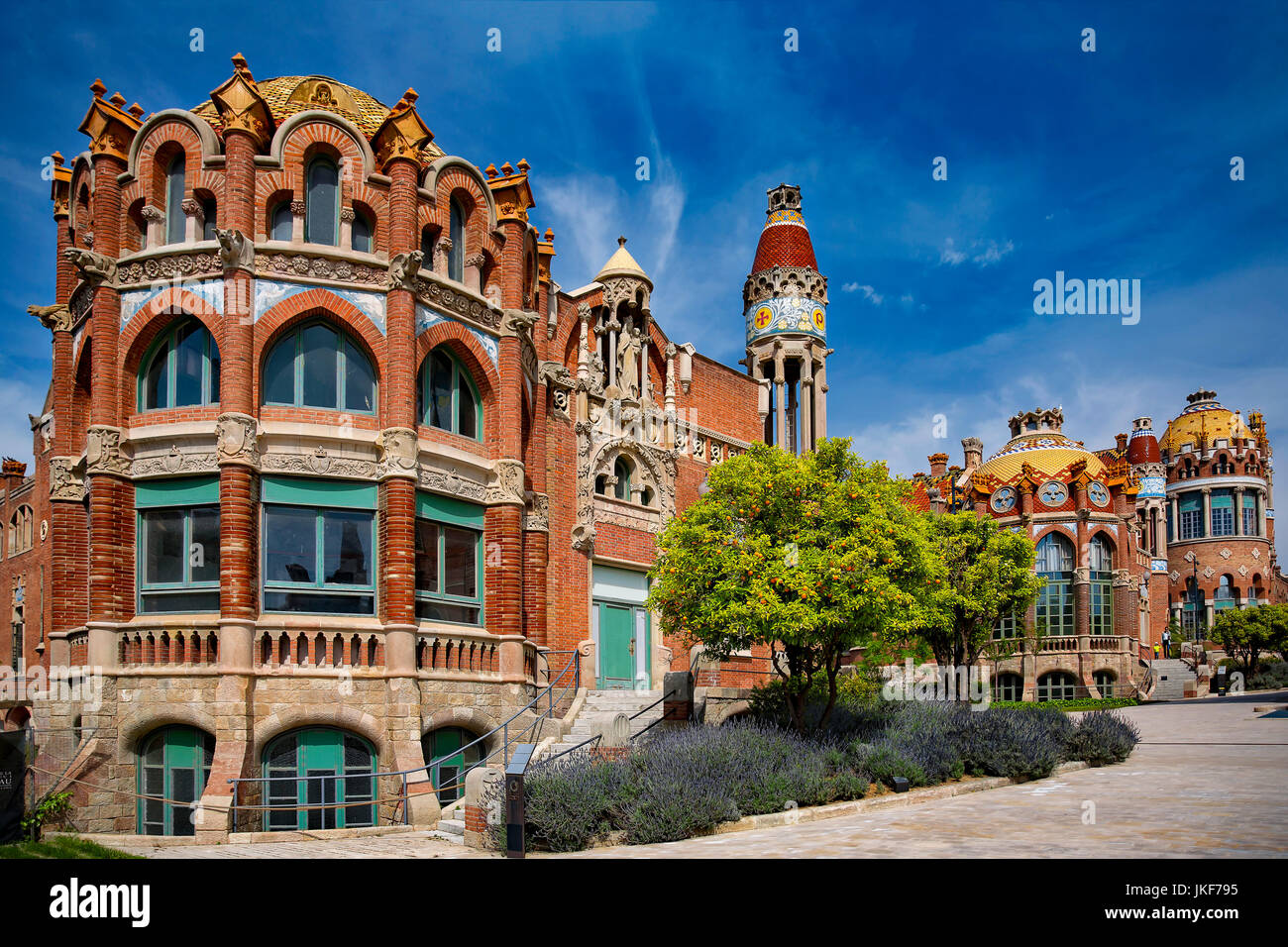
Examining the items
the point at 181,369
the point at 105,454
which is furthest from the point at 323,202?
the point at 105,454

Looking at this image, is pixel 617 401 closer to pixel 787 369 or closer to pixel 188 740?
pixel 787 369

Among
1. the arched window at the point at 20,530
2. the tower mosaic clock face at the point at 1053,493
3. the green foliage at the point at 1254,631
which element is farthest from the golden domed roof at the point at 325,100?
the green foliage at the point at 1254,631

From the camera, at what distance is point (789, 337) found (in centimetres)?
3322

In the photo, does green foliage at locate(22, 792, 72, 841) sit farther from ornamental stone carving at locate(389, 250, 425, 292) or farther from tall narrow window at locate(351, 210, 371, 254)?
tall narrow window at locate(351, 210, 371, 254)

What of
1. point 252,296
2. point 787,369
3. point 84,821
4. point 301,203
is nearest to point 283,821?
point 84,821

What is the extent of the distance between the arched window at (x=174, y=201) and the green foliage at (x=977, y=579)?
23.4m

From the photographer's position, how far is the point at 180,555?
18719mm

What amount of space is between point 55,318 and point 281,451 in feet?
21.0

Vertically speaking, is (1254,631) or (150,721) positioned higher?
(150,721)

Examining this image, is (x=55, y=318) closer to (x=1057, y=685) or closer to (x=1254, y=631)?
(x=1057, y=685)

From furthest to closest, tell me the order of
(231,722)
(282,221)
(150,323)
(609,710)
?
1. (609,710)
2. (282,221)
3. (150,323)
4. (231,722)

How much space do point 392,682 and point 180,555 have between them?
4.56 m

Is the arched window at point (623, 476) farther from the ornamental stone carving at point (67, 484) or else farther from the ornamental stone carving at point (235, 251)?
the ornamental stone carving at point (67, 484)

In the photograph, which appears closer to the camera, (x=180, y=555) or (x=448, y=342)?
(x=180, y=555)
